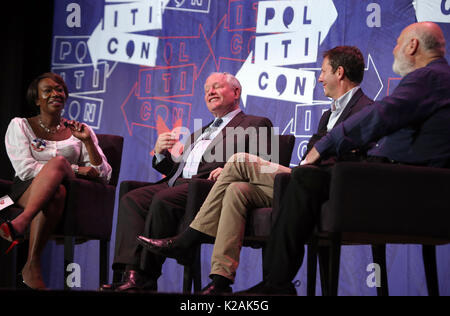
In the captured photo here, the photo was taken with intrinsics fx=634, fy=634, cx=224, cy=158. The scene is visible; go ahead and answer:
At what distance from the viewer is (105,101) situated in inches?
206

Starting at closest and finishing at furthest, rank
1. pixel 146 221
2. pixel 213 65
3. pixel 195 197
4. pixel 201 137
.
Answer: pixel 195 197 < pixel 146 221 < pixel 201 137 < pixel 213 65

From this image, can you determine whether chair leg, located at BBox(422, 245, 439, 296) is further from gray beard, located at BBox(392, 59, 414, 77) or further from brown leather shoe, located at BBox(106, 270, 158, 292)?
brown leather shoe, located at BBox(106, 270, 158, 292)

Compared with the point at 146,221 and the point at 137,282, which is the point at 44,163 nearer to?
the point at 146,221

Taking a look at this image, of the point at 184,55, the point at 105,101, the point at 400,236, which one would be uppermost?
the point at 184,55

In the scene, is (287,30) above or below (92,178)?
above

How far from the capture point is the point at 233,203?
2.99m

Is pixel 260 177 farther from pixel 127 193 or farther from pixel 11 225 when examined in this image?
pixel 11 225

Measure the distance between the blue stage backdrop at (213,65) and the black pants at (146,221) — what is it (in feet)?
2.13

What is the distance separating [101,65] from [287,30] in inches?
64.2

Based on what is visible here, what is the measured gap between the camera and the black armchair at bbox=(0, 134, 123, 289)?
11.5 feet

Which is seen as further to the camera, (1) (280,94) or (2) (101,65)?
(2) (101,65)

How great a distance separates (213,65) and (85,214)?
1.76 metres

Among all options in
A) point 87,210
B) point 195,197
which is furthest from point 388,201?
point 87,210
